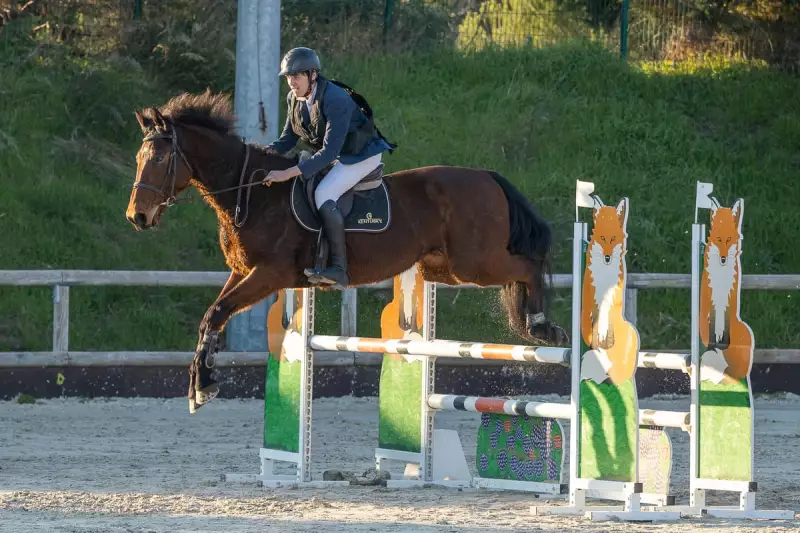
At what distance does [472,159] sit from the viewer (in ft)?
42.1

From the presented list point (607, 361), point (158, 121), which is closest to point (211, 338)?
point (158, 121)

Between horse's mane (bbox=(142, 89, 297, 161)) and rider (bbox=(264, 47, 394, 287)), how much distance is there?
232 millimetres

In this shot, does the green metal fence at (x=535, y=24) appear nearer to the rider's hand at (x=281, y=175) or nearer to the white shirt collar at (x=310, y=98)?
the white shirt collar at (x=310, y=98)

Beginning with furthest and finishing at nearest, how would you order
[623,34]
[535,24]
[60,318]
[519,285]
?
1. [535,24]
2. [623,34]
3. [60,318]
4. [519,285]

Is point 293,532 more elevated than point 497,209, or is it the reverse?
point 497,209

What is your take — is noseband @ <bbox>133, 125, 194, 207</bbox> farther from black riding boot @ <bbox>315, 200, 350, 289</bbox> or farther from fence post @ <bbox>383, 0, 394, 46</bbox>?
fence post @ <bbox>383, 0, 394, 46</bbox>

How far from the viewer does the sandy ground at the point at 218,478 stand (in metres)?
5.27

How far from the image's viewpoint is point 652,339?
11.0 m

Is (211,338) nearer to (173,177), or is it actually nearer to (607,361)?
(173,177)

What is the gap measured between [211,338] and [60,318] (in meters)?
3.61

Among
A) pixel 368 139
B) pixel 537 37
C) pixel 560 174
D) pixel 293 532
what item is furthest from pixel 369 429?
pixel 537 37

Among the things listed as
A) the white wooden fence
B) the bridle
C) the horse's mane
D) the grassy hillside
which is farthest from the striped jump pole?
the grassy hillside

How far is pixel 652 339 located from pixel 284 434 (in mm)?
5037

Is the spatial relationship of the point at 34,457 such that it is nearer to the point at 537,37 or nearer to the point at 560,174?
the point at 560,174
